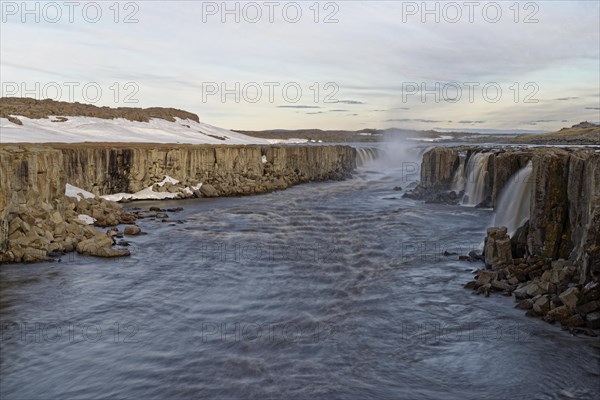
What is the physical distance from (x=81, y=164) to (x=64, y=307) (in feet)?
72.5

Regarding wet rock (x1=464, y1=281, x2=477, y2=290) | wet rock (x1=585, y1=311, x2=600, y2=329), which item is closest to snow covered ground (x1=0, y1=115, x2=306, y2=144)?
wet rock (x1=464, y1=281, x2=477, y2=290)

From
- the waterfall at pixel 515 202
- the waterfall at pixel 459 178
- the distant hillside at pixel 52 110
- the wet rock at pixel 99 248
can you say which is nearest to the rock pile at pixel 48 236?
the wet rock at pixel 99 248

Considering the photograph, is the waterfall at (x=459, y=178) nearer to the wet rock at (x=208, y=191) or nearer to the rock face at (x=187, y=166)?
the rock face at (x=187, y=166)

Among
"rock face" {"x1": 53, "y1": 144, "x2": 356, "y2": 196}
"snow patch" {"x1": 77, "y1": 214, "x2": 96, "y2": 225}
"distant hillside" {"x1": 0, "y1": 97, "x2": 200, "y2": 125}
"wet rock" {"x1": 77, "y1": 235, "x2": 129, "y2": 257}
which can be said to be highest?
"distant hillside" {"x1": 0, "y1": 97, "x2": 200, "y2": 125}

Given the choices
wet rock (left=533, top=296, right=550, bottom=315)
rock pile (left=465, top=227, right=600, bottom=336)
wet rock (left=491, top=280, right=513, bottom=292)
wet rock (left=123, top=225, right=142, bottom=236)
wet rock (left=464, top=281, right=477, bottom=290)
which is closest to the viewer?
rock pile (left=465, top=227, right=600, bottom=336)

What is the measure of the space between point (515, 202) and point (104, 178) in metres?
26.3

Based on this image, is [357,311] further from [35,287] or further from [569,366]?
[35,287]

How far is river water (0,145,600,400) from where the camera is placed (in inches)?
425

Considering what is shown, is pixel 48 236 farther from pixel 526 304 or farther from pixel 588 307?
pixel 588 307

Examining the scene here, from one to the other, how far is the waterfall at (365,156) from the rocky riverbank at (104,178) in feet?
14.9

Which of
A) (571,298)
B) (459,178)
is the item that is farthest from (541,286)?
(459,178)

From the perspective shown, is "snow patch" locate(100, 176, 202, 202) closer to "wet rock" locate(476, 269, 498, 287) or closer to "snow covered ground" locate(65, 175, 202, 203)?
"snow covered ground" locate(65, 175, 202, 203)

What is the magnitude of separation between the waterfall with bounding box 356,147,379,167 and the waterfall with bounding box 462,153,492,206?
40689 millimetres

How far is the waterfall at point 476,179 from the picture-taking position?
3462cm
